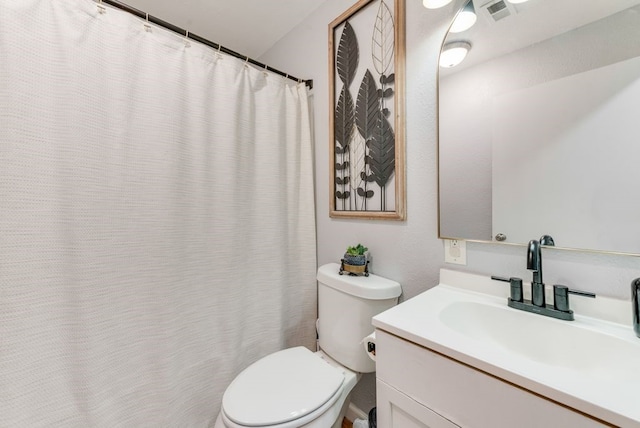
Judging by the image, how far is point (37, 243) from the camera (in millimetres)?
849

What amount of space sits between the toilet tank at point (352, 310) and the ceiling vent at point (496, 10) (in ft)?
3.55

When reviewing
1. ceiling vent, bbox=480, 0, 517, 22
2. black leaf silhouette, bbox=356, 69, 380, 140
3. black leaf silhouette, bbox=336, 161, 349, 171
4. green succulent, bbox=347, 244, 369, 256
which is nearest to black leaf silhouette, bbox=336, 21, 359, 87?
black leaf silhouette, bbox=356, 69, 380, 140

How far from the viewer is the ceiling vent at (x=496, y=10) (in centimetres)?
89

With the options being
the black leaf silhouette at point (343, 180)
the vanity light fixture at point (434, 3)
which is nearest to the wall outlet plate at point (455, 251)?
the black leaf silhouette at point (343, 180)

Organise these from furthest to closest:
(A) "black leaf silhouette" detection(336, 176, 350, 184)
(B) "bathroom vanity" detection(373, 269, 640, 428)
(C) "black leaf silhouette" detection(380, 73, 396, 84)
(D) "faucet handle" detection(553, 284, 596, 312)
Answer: (A) "black leaf silhouette" detection(336, 176, 350, 184), (C) "black leaf silhouette" detection(380, 73, 396, 84), (D) "faucet handle" detection(553, 284, 596, 312), (B) "bathroom vanity" detection(373, 269, 640, 428)

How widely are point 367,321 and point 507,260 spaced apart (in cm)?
57

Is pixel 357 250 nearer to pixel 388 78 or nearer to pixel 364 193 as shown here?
pixel 364 193

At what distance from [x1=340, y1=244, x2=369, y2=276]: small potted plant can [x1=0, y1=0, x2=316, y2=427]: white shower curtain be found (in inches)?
16.4

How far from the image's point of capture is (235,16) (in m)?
1.60

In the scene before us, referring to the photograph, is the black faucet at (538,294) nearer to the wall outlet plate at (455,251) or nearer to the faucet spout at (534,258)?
the faucet spout at (534,258)

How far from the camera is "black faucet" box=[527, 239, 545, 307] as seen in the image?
75cm

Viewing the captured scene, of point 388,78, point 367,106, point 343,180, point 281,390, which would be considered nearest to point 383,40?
point 388,78

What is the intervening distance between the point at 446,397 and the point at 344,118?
126 centimetres

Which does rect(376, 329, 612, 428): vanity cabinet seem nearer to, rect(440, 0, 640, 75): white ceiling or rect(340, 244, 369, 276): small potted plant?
rect(340, 244, 369, 276): small potted plant
